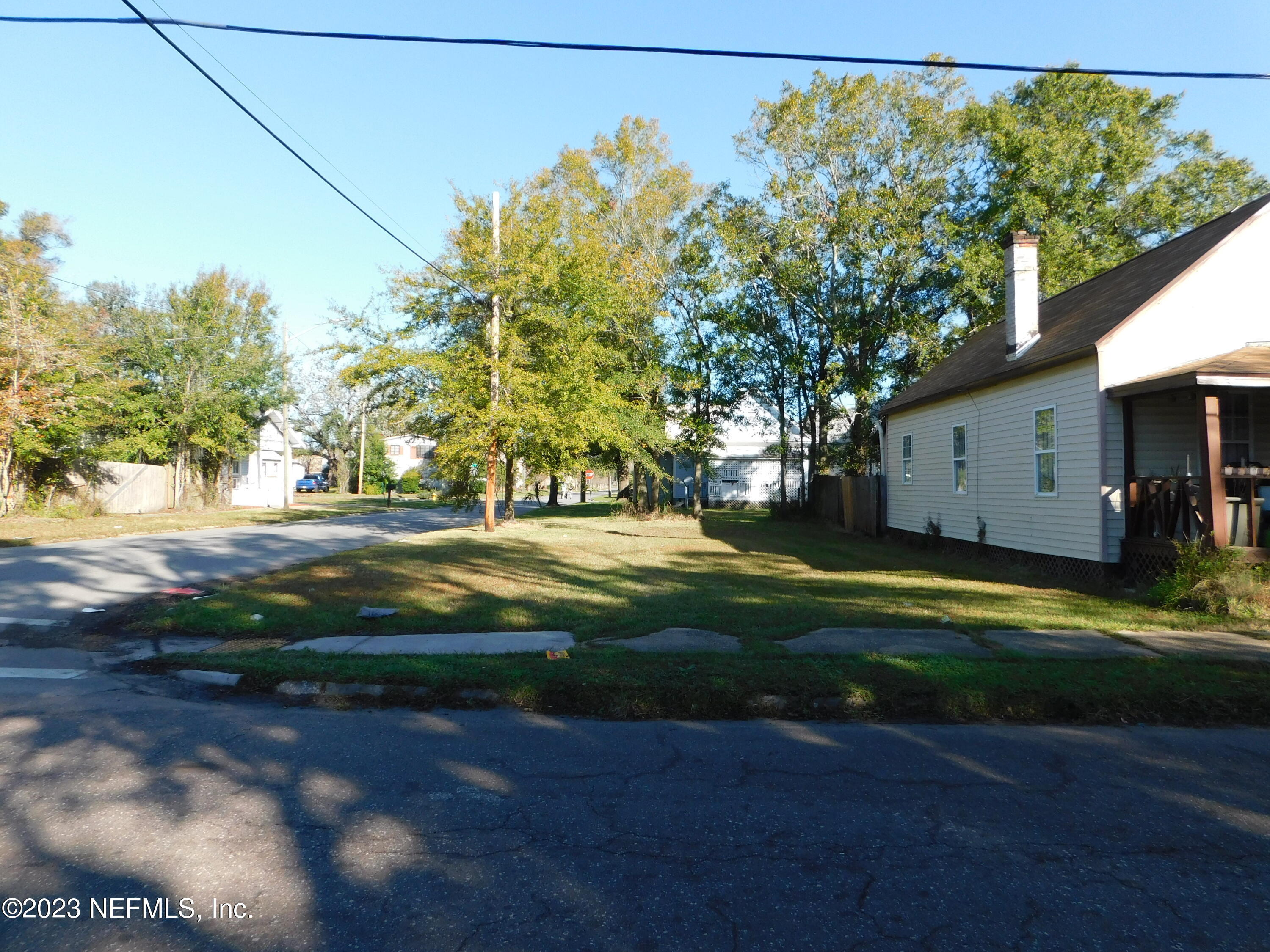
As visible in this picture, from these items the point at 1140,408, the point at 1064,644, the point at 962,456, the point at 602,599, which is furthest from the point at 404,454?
the point at 1064,644

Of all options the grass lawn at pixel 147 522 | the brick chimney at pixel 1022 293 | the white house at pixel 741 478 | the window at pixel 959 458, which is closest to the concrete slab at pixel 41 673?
the grass lawn at pixel 147 522

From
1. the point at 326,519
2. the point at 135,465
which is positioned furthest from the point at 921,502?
the point at 135,465

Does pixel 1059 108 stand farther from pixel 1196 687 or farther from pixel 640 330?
pixel 1196 687

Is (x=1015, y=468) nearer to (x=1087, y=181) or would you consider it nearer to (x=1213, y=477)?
(x=1213, y=477)

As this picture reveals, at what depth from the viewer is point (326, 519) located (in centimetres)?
2916

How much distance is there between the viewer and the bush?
31.0 feet

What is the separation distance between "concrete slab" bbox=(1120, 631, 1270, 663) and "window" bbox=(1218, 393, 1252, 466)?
212 inches

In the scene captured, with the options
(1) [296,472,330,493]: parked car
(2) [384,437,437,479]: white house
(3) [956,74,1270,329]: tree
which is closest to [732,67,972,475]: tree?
(3) [956,74,1270,329]: tree

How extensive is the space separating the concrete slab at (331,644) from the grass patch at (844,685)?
25.5 inches

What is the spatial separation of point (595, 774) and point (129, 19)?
8.75m

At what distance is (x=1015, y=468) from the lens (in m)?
14.9

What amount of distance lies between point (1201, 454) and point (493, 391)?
15.3 metres

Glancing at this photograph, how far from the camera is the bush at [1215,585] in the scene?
9453 millimetres

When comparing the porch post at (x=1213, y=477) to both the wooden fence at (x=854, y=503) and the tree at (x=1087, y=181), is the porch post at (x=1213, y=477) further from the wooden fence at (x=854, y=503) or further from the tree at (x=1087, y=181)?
the tree at (x=1087, y=181)
